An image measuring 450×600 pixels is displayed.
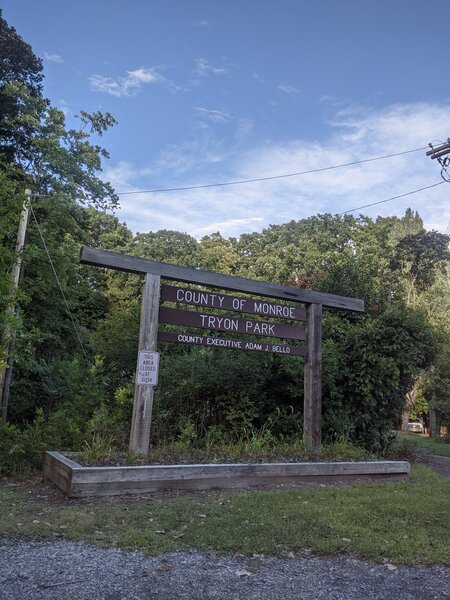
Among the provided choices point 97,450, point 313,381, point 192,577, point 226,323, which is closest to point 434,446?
point 313,381

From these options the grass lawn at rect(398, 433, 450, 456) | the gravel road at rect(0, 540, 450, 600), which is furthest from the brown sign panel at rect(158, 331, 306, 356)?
the grass lawn at rect(398, 433, 450, 456)

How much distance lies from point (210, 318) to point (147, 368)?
1330 mm

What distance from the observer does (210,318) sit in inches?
318

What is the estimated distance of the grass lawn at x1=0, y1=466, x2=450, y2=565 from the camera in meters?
4.25

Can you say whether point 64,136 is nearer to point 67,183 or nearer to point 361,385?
point 67,183

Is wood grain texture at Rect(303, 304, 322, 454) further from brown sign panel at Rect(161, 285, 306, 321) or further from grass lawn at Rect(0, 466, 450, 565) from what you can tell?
grass lawn at Rect(0, 466, 450, 565)

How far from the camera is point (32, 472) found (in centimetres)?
707

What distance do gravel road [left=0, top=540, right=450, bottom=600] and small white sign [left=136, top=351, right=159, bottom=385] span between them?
325 cm

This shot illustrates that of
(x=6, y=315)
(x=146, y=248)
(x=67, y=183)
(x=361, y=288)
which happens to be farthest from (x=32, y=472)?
(x=146, y=248)

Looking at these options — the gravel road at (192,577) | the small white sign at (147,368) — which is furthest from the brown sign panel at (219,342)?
the gravel road at (192,577)

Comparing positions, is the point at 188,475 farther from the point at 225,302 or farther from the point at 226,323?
the point at 225,302

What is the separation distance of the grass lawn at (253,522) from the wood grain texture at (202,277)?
3059 mm

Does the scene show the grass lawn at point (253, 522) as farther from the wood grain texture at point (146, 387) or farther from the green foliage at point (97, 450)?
the wood grain texture at point (146, 387)

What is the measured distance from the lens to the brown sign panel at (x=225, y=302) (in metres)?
7.83
